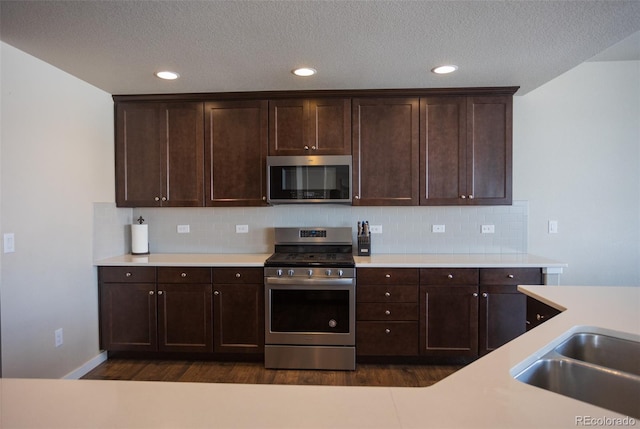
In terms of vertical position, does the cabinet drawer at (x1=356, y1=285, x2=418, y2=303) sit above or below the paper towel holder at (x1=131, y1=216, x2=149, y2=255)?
below

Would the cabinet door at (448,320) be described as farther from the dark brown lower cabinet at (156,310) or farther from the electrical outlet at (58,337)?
the electrical outlet at (58,337)

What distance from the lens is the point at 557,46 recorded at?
2053mm

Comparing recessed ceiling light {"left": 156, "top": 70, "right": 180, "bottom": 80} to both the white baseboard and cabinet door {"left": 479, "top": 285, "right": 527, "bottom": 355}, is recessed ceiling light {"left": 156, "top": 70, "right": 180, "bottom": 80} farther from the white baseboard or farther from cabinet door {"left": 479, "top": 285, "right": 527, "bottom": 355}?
cabinet door {"left": 479, "top": 285, "right": 527, "bottom": 355}

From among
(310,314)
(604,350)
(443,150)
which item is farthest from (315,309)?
(604,350)

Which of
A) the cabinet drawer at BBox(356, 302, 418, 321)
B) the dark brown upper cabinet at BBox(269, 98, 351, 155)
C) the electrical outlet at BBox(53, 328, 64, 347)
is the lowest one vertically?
the electrical outlet at BBox(53, 328, 64, 347)

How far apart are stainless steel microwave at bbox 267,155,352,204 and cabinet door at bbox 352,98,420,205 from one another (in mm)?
147

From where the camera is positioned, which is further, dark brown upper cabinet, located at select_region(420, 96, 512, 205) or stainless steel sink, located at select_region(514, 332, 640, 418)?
dark brown upper cabinet, located at select_region(420, 96, 512, 205)

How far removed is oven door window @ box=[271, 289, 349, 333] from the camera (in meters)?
2.65

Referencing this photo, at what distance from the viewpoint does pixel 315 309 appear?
265cm

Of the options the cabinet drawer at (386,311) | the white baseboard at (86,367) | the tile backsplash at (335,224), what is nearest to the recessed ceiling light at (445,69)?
the tile backsplash at (335,224)

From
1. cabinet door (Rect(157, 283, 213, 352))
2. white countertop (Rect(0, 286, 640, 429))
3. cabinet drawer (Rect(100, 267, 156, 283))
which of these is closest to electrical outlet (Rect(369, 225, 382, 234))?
cabinet door (Rect(157, 283, 213, 352))

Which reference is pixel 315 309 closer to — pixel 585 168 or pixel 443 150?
pixel 443 150

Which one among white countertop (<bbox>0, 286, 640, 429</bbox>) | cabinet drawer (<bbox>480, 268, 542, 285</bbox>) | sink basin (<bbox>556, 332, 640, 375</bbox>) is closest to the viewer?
white countertop (<bbox>0, 286, 640, 429</bbox>)

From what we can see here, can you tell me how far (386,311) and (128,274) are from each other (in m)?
2.12
